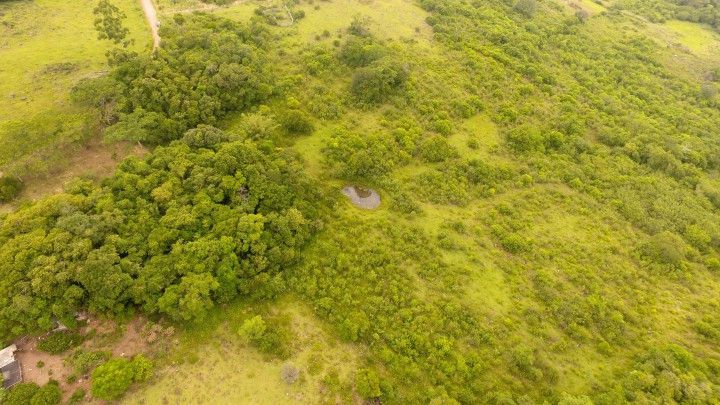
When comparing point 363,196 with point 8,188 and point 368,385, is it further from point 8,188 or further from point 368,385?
point 8,188

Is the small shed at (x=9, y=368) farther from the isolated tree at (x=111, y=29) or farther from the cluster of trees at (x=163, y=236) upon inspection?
the isolated tree at (x=111, y=29)

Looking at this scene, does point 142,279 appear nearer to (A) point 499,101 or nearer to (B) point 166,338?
(B) point 166,338

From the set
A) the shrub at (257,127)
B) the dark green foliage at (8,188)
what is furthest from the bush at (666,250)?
the dark green foliage at (8,188)

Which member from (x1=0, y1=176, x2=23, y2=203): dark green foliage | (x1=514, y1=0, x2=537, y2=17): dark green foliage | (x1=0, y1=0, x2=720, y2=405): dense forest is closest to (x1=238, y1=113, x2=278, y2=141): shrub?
(x1=0, y1=0, x2=720, y2=405): dense forest

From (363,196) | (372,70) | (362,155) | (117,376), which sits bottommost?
(363,196)

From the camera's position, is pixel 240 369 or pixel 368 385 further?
pixel 240 369

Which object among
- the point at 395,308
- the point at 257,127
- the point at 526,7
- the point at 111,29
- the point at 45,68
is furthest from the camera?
the point at 526,7

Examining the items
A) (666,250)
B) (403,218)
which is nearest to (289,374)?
(403,218)
